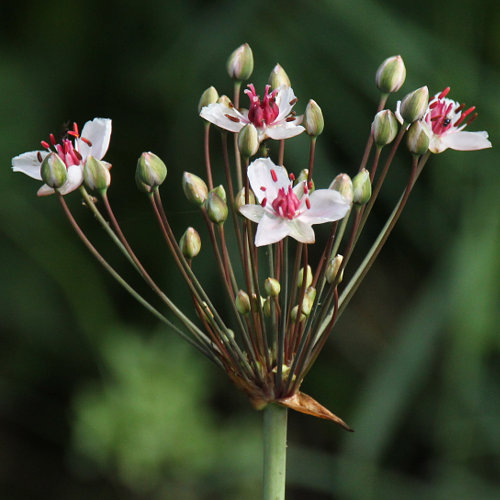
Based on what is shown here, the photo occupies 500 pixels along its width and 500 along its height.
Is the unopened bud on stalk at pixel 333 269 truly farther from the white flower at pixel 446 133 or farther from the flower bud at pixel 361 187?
the white flower at pixel 446 133

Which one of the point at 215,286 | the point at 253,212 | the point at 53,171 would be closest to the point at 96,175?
the point at 53,171

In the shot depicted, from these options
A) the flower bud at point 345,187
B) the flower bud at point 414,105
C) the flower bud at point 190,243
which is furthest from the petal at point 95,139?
the flower bud at point 414,105

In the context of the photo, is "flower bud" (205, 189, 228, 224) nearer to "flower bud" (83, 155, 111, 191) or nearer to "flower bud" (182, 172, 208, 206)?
"flower bud" (182, 172, 208, 206)

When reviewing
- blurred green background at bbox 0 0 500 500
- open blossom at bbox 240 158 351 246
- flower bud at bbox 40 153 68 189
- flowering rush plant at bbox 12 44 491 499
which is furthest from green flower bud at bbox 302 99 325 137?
blurred green background at bbox 0 0 500 500

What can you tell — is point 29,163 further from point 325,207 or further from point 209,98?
point 325,207

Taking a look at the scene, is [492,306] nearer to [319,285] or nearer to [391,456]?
[391,456]

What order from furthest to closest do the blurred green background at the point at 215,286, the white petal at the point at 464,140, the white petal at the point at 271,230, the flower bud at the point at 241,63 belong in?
the blurred green background at the point at 215,286 < the flower bud at the point at 241,63 < the white petal at the point at 464,140 < the white petal at the point at 271,230
